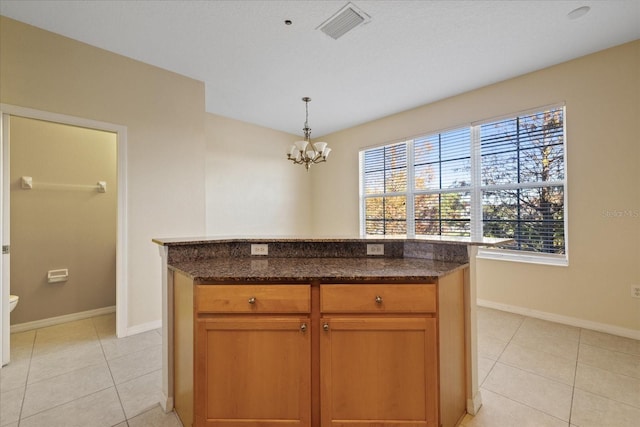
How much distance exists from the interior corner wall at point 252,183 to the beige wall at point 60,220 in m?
1.40

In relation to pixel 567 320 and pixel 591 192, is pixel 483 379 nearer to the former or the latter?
pixel 567 320

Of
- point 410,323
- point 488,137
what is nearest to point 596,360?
point 410,323

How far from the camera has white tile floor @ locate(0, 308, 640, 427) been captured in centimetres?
163

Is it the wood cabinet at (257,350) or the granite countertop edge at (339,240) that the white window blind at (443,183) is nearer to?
the granite countertop edge at (339,240)

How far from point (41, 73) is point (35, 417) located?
105 inches

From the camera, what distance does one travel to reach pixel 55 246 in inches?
126

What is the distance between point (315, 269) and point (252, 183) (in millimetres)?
3915

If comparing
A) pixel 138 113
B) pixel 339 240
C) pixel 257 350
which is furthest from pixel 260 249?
pixel 138 113

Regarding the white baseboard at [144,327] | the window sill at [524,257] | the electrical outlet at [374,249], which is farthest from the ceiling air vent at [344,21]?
the white baseboard at [144,327]

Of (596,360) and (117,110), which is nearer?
(596,360)

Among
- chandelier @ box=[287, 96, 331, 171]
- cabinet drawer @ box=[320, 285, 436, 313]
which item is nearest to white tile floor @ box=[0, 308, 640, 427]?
cabinet drawer @ box=[320, 285, 436, 313]

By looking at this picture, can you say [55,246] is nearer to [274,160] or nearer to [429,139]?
[274,160]

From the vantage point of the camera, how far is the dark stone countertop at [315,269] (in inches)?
52.7

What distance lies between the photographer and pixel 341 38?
2621 mm
